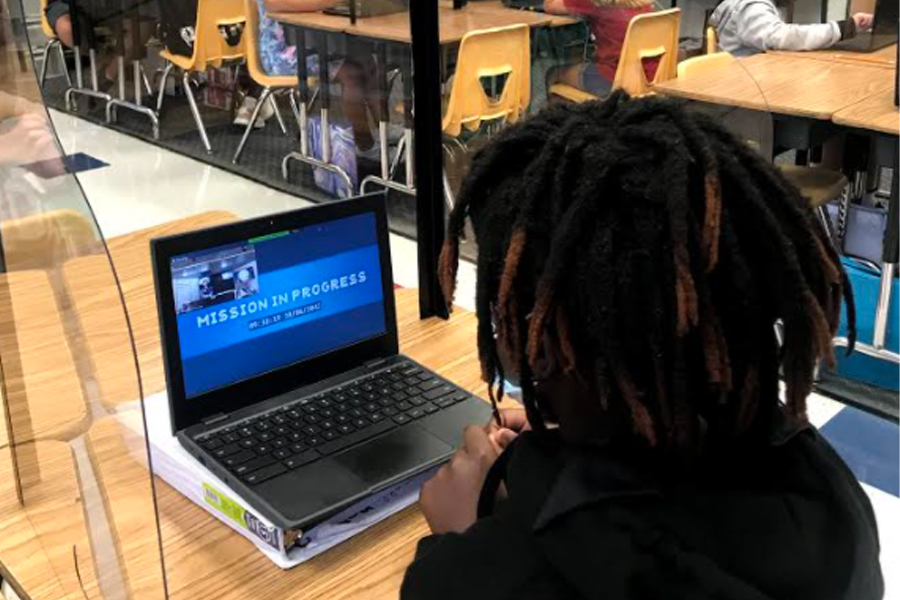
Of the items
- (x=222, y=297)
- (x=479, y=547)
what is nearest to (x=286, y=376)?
(x=222, y=297)

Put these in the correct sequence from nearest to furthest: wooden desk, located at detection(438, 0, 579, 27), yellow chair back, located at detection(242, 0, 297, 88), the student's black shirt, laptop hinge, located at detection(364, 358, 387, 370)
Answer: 1. the student's black shirt
2. laptop hinge, located at detection(364, 358, 387, 370)
3. wooden desk, located at detection(438, 0, 579, 27)
4. yellow chair back, located at detection(242, 0, 297, 88)

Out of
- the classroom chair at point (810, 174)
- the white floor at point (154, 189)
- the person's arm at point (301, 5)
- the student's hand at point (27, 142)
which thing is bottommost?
the white floor at point (154, 189)

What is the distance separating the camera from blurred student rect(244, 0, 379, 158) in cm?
419

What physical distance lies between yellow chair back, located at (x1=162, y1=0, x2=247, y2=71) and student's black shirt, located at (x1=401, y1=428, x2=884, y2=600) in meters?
4.24

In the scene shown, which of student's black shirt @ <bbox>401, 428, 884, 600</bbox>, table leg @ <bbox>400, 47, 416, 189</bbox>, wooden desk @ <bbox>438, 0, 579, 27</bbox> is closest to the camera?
student's black shirt @ <bbox>401, 428, 884, 600</bbox>

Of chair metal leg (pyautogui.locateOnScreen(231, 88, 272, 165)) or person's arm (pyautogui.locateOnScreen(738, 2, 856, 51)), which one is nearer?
person's arm (pyautogui.locateOnScreen(738, 2, 856, 51))

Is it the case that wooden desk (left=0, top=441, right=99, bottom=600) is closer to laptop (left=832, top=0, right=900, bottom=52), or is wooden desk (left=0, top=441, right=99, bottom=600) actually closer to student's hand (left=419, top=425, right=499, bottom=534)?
student's hand (left=419, top=425, right=499, bottom=534)

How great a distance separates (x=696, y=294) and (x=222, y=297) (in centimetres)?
60

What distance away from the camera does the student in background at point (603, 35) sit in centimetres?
398

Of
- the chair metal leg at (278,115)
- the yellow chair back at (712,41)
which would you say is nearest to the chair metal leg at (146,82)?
the chair metal leg at (278,115)

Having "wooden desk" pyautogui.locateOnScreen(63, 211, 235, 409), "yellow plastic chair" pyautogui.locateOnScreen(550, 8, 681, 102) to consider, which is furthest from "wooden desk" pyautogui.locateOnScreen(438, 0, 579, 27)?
"wooden desk" pyautogui.locateOnScreen(63, 211, 235, 409)

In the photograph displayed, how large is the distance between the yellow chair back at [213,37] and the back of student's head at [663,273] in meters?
4.18

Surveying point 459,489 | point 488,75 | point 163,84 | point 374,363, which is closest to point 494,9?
point 488,75

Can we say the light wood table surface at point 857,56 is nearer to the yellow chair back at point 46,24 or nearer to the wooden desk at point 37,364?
the wooden desk at point 37,364
